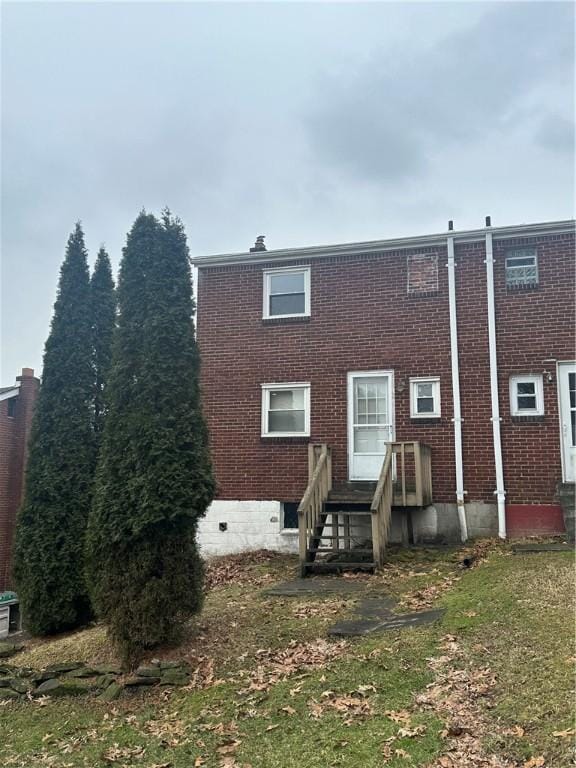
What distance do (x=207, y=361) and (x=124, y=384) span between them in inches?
255

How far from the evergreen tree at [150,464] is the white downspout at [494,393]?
6748mm

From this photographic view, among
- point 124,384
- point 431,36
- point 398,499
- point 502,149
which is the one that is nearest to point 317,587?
point 398,499

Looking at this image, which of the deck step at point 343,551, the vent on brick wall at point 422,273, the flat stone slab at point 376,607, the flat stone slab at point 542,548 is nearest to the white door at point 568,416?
the flat stone slab at point 542,548

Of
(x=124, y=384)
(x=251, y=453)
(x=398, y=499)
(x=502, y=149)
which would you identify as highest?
(x=502, y=149)

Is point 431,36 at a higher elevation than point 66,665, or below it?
higher

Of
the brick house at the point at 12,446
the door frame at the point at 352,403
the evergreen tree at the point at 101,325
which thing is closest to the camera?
the evergreen tree at the point at 101,325

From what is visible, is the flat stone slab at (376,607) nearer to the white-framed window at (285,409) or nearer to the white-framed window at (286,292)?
the white-framed window at (285,409)

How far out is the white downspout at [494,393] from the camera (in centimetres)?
1130

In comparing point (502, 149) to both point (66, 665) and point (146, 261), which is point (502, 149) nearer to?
point (146, 261)

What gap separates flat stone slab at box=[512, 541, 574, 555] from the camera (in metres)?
9.69

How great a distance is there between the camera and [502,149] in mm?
13602

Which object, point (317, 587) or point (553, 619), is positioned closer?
point (553, 619)

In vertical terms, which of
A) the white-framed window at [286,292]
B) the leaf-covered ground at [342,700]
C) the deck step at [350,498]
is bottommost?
the leaf-covered ground at [342,700]

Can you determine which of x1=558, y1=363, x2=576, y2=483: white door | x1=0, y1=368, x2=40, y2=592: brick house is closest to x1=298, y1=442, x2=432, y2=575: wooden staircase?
x1=558, y1=363, x2=576, y2=483: white door
